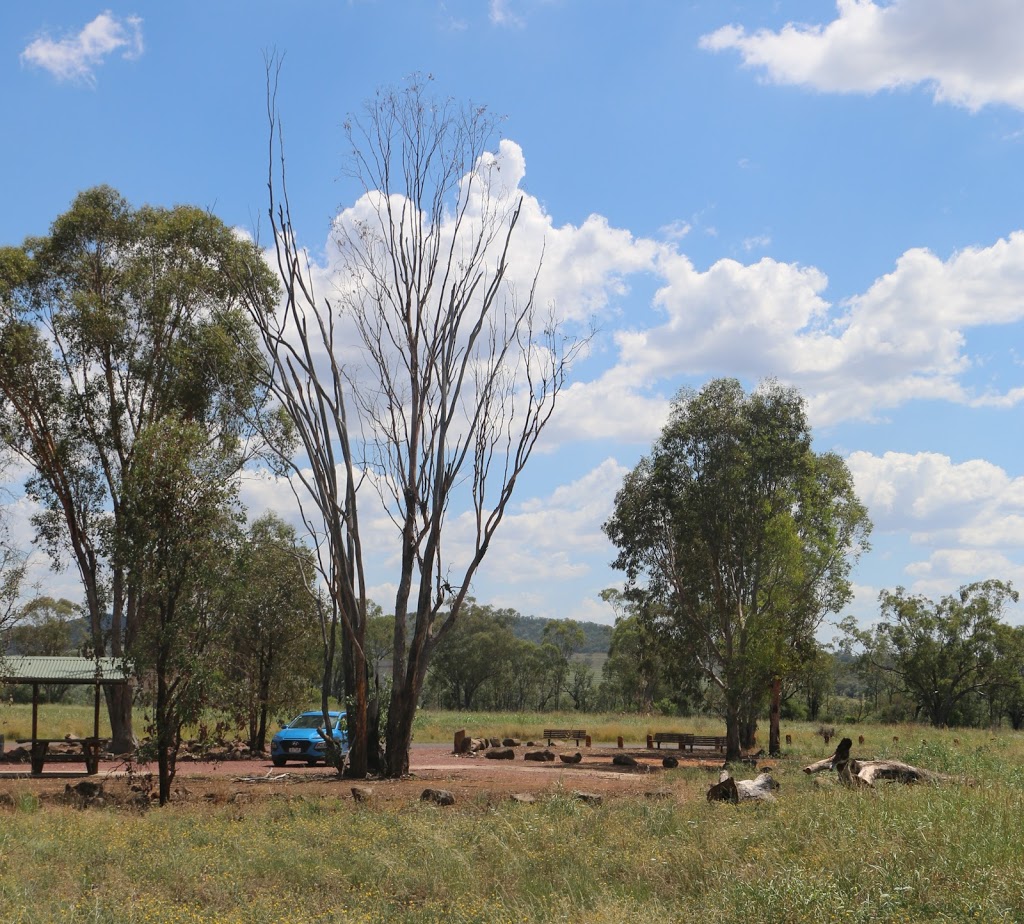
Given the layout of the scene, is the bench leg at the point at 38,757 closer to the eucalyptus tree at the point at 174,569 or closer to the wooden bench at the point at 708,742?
the eucalyptus tree at the point at 174,569

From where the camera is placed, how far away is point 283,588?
97.3ft

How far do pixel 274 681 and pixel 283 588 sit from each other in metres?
2.78

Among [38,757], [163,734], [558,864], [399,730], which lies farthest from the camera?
[38,757]

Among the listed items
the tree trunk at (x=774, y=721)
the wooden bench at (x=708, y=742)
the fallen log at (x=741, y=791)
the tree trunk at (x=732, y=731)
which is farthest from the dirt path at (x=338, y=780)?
the wooden bench at (x=708, y=742)

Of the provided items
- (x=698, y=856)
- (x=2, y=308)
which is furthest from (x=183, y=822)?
(x=2, y=308)

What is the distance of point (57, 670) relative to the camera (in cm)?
2550

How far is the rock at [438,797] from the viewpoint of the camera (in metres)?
16.5

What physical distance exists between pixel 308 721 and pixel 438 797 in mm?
12461

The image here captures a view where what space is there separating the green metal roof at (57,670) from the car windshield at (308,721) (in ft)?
15.9

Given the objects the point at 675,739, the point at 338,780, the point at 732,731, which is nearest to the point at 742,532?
the point at 732,731

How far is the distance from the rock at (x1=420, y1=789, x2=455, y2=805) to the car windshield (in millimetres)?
11587

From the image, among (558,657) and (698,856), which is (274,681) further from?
(558,657)

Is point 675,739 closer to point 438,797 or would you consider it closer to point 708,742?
point 708,742

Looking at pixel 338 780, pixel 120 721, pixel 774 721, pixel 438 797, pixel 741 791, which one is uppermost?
pixel 741 791
